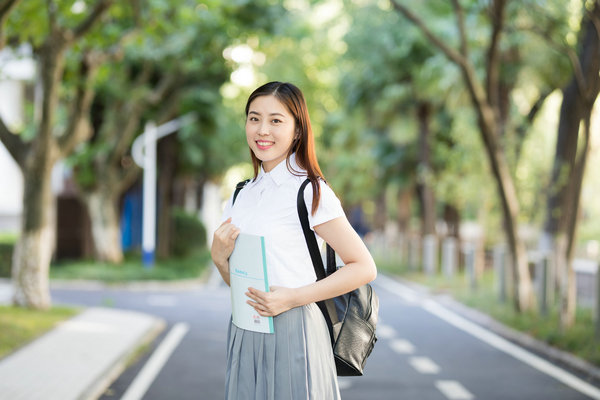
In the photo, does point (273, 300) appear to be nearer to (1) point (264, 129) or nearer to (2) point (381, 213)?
(1) point (264, 129)

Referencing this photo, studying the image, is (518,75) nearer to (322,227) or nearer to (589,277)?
(589,277)

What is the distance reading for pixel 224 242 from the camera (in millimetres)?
2832

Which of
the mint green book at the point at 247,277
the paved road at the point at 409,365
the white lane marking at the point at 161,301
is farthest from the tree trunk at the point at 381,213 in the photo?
the mint green book at the point at 247,277

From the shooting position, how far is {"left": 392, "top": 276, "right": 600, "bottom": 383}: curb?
8.58 m

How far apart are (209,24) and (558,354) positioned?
37.5 ft

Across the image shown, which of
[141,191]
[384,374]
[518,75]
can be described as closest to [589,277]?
[518,75]

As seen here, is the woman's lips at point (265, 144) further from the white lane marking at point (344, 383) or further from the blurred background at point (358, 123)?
the blurred background at point (358, 123)

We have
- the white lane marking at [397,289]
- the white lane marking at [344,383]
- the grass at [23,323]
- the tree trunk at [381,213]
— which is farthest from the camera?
the tree trunk at [381,213]

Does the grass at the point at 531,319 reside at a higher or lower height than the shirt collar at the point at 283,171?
lower

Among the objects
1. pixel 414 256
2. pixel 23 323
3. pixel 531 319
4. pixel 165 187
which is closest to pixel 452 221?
pixel 414 256

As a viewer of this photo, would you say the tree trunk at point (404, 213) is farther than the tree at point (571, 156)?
Yes

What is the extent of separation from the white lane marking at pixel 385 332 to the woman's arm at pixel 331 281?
27.7 feet

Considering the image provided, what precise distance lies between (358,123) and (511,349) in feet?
69.5

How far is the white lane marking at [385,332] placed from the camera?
11.1 metres
